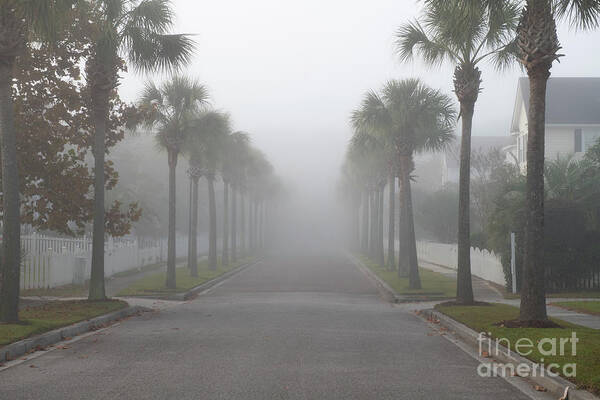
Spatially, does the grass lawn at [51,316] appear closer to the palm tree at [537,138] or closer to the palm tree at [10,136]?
→ the palm tree at [10,136]

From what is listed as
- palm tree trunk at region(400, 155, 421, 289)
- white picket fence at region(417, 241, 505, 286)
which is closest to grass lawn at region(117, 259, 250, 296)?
palm tree trunk at region(400, 155, 421, 289)

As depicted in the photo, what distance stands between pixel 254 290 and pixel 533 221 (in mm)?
16351

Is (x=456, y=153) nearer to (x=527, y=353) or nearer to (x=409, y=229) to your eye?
(x=409, y=229)

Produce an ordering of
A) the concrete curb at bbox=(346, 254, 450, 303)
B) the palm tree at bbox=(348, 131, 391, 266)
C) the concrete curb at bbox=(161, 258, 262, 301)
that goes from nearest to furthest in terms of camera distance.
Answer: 1. the concrete curb at bbox=(346, 254, 450, 303)
2. the concrete curb at bbox=(161, 258, 262, 301)
3. the palm tree at bbox=(348, 131, 391, 266)

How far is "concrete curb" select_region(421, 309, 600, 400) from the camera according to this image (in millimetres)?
8047

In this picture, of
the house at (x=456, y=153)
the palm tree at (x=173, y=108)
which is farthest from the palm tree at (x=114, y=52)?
the house at (x=456, y=153)

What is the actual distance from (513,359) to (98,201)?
13.0m

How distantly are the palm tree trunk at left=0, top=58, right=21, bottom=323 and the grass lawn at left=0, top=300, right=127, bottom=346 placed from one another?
499 millimetres

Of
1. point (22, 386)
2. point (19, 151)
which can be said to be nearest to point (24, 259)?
point (19, 151)

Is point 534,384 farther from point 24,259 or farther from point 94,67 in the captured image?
point 24,259

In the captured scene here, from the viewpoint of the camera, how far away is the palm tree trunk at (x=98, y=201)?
19922 mm

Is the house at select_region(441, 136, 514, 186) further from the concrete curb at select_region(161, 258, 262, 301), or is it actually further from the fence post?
the fence post

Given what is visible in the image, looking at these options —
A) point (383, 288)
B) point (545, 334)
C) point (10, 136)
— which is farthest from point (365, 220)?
point (545, 334)

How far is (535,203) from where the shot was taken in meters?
13.9
